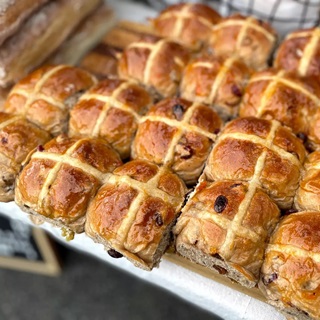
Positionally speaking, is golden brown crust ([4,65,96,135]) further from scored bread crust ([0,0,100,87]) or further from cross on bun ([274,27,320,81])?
cross on bun ([274,27,320,81])

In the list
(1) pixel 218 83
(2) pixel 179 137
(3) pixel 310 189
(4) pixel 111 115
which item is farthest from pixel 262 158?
(4) pixel 111 115

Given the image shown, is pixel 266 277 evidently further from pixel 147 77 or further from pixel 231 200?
pixel 147 77

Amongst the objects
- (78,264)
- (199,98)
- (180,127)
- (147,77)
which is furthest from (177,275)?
(78,264)

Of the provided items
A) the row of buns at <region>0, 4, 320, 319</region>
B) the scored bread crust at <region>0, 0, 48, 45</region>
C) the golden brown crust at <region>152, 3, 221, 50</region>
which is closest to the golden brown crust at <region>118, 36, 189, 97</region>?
the row of buns at <region>0, 4, 320, 319</region>

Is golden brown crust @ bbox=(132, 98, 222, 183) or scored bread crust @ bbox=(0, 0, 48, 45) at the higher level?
scored bread crust @ bbox=(0, 0, 48, 45)

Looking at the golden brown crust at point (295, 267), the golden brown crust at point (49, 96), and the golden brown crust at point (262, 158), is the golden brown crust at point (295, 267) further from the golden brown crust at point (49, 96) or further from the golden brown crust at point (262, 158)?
the golden brown crust at point (49, 96)

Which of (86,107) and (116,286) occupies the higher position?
(86,107)
